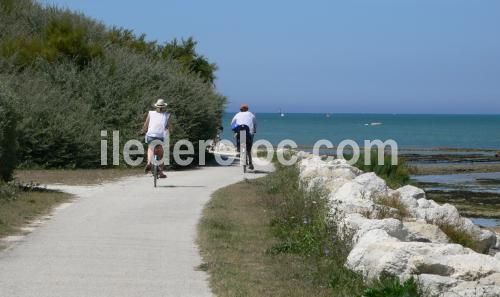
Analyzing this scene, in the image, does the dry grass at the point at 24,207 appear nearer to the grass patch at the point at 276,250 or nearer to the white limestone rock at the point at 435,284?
the grass patch at the point at 276,250

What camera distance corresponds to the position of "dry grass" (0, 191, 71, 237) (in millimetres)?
12109

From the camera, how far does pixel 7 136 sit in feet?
52.2

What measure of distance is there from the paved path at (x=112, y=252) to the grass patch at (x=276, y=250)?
0.96 ft

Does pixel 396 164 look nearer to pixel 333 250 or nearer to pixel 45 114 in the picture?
pixel 45 114

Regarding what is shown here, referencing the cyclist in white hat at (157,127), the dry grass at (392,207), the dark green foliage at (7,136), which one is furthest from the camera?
the cyclist in white hat at (157,127)

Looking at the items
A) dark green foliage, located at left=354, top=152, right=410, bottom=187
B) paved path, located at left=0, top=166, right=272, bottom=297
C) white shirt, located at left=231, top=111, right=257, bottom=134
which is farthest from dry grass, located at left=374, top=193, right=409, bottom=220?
dark green foliage, located at left=354, top=152, right=410, bottom=187

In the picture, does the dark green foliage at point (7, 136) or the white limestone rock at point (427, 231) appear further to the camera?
the dark green foliage at point (7, 136)

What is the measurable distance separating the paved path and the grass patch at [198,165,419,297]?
293 mm

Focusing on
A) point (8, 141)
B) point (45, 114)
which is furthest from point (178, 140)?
point (8, 141)

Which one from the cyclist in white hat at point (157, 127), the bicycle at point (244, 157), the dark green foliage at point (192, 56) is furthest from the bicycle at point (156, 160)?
the dark green foliage at point (192, 56)

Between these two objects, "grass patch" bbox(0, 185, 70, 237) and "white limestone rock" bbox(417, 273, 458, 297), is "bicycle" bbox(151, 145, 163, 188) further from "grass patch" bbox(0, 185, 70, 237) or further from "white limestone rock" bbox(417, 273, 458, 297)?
"white limestone rock" bbox(417, 273, 458, 297)

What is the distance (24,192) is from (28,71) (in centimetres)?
1024

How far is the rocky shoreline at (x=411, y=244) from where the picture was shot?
8.18 m

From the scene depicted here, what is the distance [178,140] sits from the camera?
2555cm
